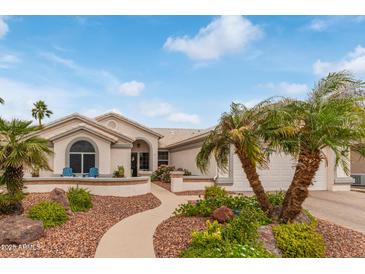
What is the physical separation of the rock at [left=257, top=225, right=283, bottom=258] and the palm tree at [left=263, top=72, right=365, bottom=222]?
3.48 feet

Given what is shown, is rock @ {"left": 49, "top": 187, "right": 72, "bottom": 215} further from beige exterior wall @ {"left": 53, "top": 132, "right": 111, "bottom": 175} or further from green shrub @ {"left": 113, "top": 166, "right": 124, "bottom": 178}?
green shrub @ {"left": 113, "top": 166, "right": 124, "bottom": 178}

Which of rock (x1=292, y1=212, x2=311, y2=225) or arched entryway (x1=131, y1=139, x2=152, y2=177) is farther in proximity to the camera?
arched entryway (x1=131, y1=139, x2=152, y2=177)

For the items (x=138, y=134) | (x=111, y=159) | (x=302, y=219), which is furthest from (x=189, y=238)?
(x=138, y=134)

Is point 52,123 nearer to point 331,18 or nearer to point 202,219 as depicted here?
point 202,219

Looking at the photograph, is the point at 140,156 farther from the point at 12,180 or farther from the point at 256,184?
the point at 256,184

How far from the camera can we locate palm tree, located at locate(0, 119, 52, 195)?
30.9 feet

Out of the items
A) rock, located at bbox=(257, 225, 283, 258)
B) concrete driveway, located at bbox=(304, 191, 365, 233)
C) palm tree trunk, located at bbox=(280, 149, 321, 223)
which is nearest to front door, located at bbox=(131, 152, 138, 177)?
concrete driveway, located at bbox=(304, 191, 365, 233)

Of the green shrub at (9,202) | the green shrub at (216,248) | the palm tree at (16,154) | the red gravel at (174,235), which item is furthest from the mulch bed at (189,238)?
the green shrub at (9,202)

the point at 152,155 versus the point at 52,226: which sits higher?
the point at 152,155

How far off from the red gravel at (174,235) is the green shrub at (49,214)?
321 cm

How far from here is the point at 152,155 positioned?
28.9 m

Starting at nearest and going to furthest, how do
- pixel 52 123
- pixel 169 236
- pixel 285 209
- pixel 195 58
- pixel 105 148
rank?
pixel 169 236
pixel 285 209
pixel 195 58
pixel 105 148
pixel 52 123

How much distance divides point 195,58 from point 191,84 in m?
2.14

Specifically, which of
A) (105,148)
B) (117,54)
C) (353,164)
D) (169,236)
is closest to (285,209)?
(169,236)
